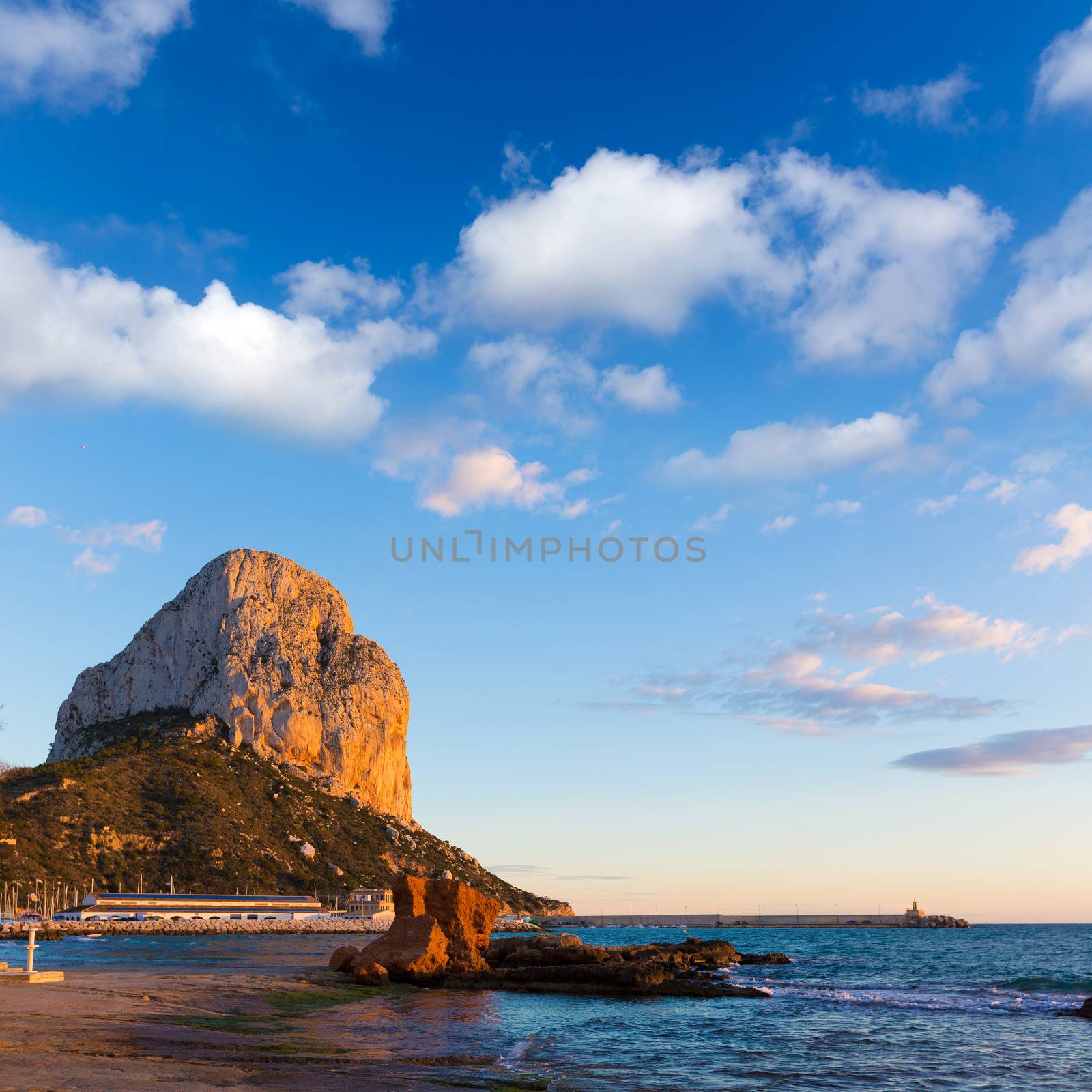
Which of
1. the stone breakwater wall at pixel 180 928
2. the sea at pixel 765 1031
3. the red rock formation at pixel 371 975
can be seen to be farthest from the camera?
the stone breakwater wall at pixel 180 928

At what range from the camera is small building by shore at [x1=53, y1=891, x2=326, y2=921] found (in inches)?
5025

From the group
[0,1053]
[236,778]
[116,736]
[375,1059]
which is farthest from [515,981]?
[116,736]

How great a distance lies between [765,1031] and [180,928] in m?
114

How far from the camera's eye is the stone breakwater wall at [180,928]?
10838 cm

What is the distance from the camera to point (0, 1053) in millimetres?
19922

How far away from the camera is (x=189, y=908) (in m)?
136

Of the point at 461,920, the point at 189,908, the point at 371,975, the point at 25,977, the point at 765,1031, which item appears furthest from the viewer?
the point at 189,908

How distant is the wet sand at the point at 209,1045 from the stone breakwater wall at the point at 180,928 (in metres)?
81.2

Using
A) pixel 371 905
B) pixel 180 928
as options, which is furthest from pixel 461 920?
pixel 371 905

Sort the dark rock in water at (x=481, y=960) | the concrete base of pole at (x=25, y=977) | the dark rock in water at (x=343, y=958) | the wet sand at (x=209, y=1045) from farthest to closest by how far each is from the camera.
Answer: the dark rock in water at (x=343, y=958) → the dark rock in water at (x=481, y=960) → the concrete base of pole at (x=25, y=977) → the wet sand at (x=209, y=1045)

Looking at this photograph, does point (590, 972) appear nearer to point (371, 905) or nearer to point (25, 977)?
point (25, 977)

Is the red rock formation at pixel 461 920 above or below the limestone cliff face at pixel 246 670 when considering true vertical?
below

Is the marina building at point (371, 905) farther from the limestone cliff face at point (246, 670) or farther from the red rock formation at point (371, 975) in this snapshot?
the red rock formation at point (371, 975)

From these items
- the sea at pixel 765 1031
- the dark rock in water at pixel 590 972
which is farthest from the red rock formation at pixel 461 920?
the sea at pixel 765 1031
